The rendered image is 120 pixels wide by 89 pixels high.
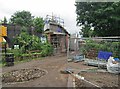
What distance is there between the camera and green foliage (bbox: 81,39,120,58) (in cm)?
1244

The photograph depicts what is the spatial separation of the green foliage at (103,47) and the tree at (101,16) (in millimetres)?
5277

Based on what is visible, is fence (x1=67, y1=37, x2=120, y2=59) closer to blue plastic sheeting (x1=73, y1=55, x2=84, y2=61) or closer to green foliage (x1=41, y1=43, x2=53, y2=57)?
blue plastic sheeting (x1=73, y1=55, x2=84, y2=61)

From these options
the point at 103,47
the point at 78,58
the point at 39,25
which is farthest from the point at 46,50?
the point at 39,25

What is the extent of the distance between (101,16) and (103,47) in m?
6.70

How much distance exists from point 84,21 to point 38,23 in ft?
30.7

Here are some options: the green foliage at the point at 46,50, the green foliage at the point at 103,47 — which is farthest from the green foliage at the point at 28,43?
the green foliage at the point at 103,47

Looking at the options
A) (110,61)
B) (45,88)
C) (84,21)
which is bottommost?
(45,88)

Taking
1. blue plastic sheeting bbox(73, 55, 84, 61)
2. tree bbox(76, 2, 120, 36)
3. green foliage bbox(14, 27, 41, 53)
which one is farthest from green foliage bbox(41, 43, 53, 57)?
tree bbox(76, 2, 120, 36)

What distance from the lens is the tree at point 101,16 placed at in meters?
18.1

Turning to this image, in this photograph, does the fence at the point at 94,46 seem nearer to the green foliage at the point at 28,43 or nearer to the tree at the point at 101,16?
the tree at the point at 101,16

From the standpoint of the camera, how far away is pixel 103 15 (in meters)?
19.0

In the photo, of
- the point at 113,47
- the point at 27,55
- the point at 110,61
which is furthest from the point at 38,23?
the point at 110,61

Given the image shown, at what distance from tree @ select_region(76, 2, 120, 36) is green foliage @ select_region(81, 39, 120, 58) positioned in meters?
5.28

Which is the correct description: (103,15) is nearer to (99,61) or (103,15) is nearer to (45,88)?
(99,61)
